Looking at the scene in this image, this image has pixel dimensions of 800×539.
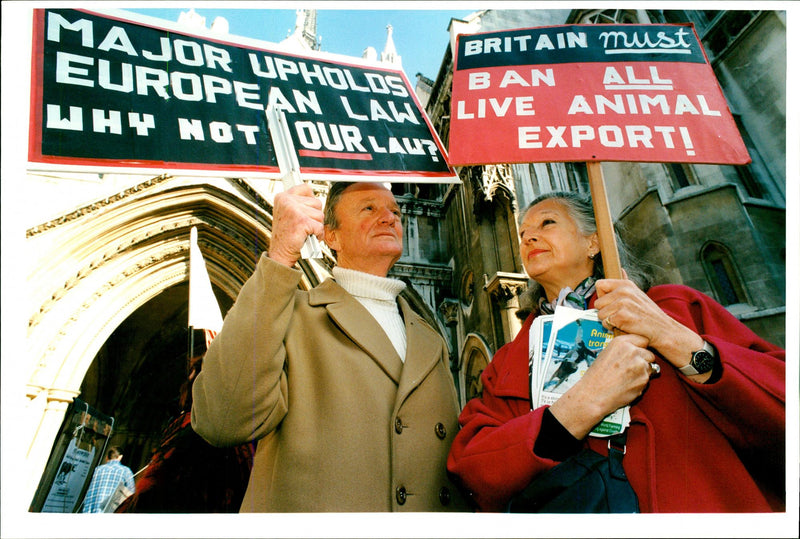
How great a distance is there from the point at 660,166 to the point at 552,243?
561 cm

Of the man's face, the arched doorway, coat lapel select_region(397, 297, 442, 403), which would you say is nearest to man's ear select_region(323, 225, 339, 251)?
the man's face

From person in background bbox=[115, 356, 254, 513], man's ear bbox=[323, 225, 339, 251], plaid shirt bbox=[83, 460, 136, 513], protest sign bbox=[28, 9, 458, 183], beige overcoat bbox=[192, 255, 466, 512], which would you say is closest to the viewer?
beige overcoat bbox=[192, 255, 466, 512]

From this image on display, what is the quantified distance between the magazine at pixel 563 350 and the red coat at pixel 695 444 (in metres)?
0.14

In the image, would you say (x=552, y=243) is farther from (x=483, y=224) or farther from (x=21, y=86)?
(x=483, y=224)

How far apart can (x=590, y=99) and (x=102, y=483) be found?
5869 millimetres

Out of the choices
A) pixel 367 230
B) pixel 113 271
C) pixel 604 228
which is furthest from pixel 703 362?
pixel 113 271

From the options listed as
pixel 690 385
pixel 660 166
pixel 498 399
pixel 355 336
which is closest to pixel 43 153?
pixel 355 336

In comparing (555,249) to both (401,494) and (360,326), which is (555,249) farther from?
(401,494)

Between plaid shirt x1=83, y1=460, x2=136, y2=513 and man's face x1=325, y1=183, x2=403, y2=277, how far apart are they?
437cm

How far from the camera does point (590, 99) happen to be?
1.60 m

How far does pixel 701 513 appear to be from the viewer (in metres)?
1.12

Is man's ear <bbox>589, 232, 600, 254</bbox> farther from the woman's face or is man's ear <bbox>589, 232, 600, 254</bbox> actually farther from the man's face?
the man's face

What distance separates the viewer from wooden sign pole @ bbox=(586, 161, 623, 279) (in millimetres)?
1291

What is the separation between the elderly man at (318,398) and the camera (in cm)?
122
